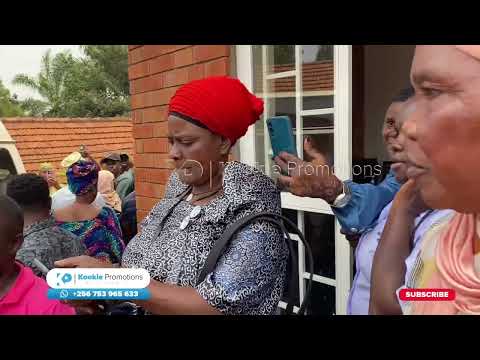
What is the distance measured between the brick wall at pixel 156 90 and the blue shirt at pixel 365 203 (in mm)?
766

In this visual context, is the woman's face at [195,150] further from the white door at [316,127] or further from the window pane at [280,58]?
the window pane at [280,58]

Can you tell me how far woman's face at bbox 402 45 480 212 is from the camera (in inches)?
56.8

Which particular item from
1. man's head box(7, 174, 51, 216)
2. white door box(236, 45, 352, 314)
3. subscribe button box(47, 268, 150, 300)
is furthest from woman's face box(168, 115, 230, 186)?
man's head box(7, 174, 51, 216)

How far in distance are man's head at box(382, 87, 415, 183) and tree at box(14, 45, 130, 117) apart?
110 centimetres

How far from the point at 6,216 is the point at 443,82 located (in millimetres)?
1614

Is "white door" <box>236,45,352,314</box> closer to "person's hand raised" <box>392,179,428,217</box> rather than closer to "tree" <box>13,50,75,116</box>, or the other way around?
"person's hand raised" <box>392,179,428,217</box>

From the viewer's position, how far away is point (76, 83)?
1960 mm

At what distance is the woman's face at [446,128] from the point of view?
4.73ft

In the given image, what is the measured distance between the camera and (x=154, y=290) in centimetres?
160

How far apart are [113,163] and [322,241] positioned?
0.92 meters

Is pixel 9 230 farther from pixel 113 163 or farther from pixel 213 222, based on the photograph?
pixel 213 222
